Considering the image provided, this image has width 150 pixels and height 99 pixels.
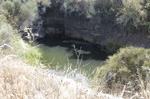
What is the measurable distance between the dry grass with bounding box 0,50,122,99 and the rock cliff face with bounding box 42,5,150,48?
10.1 metres

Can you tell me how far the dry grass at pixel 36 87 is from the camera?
2367 millimetres

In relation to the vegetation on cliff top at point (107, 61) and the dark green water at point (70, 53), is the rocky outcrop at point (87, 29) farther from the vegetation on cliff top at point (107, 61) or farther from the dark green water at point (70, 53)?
the dark green water at point (70, 53)

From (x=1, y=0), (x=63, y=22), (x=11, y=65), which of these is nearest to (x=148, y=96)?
(x=11, y=65)

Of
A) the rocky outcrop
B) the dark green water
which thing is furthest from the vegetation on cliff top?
the dark green water

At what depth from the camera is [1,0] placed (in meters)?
12.1

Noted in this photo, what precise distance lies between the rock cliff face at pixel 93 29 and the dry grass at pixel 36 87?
33.3 ft

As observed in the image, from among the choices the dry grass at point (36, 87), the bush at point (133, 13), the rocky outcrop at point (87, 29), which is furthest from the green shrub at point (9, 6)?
the dry grass at point (36, 87)

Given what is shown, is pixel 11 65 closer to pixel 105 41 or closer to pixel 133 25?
pixel 133 25

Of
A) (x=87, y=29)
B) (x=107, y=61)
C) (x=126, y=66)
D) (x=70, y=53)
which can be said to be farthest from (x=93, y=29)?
(x=126, y=66)

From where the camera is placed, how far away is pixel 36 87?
265 cm

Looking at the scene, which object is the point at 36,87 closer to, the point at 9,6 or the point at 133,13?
the point at 9,6

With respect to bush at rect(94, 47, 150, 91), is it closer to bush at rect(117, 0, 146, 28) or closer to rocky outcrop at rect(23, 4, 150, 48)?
rocky outcrop at rect(23, 4, 150, 48)

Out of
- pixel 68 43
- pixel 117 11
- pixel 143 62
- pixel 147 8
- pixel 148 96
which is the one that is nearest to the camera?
pixel 148 96

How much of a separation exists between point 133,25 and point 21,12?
755cm
